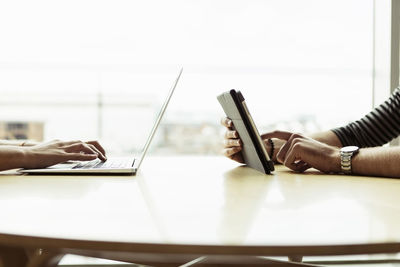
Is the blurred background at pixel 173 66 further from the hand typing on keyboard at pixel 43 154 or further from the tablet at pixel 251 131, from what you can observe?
the tablet at pixel 251 131

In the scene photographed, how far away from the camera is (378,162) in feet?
3.11

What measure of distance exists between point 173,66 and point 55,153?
1.82 m

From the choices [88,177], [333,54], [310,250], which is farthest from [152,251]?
[333,54]

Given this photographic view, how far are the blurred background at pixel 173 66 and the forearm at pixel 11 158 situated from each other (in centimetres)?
174

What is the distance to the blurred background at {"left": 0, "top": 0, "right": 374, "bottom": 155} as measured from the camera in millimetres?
2799

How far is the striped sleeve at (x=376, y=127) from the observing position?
1395 mm

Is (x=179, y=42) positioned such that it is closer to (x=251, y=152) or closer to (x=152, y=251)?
(x=251, y=152)

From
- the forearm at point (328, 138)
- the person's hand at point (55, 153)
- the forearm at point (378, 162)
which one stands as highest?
the person's hand at point (55, 153)

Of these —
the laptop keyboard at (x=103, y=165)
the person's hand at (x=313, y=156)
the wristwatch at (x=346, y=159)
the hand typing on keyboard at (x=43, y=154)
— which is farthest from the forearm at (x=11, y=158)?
the wristwatch at (x=346, y=159)

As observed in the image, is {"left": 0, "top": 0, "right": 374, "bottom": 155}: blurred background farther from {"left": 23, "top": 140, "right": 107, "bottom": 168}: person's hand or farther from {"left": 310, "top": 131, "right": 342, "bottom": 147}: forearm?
{"left": 23, "top": 140, "right": 107, "bottom": 168}: person's hand

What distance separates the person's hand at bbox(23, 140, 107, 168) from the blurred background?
162 centimetres

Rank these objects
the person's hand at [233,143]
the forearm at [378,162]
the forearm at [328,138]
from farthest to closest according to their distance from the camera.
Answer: the forearm at [328,138] → the person's hand at [233,143] → the forearm at [378,162]

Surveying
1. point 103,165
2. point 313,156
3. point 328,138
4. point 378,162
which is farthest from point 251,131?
point 328,138

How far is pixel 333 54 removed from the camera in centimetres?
302
